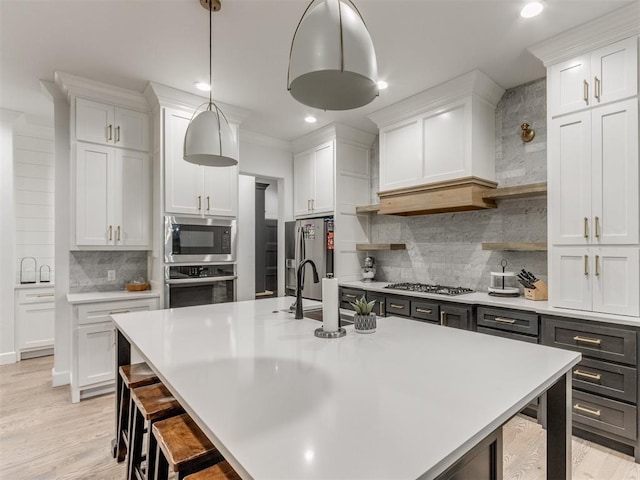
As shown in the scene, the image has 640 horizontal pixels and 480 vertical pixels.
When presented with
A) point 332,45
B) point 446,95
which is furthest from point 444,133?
point 332,45

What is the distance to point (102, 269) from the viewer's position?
3.55 metres

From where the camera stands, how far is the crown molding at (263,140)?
457 cm

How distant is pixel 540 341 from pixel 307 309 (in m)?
1.72

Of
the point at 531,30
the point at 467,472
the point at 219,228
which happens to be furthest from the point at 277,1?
the point at 467,472

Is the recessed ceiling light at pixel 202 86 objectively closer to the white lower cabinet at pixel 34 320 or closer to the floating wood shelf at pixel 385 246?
the floating wood shelf at pixel 385 246

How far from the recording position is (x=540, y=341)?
2.59 meters

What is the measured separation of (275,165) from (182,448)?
4.06 meters

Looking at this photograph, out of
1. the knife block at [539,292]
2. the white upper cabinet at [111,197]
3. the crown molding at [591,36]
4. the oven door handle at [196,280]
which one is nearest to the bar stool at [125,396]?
the oven door handle at [196,280]

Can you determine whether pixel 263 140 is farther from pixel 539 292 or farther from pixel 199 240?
pixel 539 292

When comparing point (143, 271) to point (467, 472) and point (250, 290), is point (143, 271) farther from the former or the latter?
point (467, 472)

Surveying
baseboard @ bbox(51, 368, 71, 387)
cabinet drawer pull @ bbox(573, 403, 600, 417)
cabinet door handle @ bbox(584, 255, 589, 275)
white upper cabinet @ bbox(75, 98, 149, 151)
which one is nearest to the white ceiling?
white upper cabinet @ bbox(75, 98, 149, 151)

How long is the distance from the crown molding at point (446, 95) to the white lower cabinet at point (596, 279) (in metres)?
1.55

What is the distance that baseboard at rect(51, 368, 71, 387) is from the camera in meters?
3.35

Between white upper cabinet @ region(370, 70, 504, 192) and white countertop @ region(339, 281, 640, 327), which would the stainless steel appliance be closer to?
white countertop @ region(339, 281, 640, 327)
